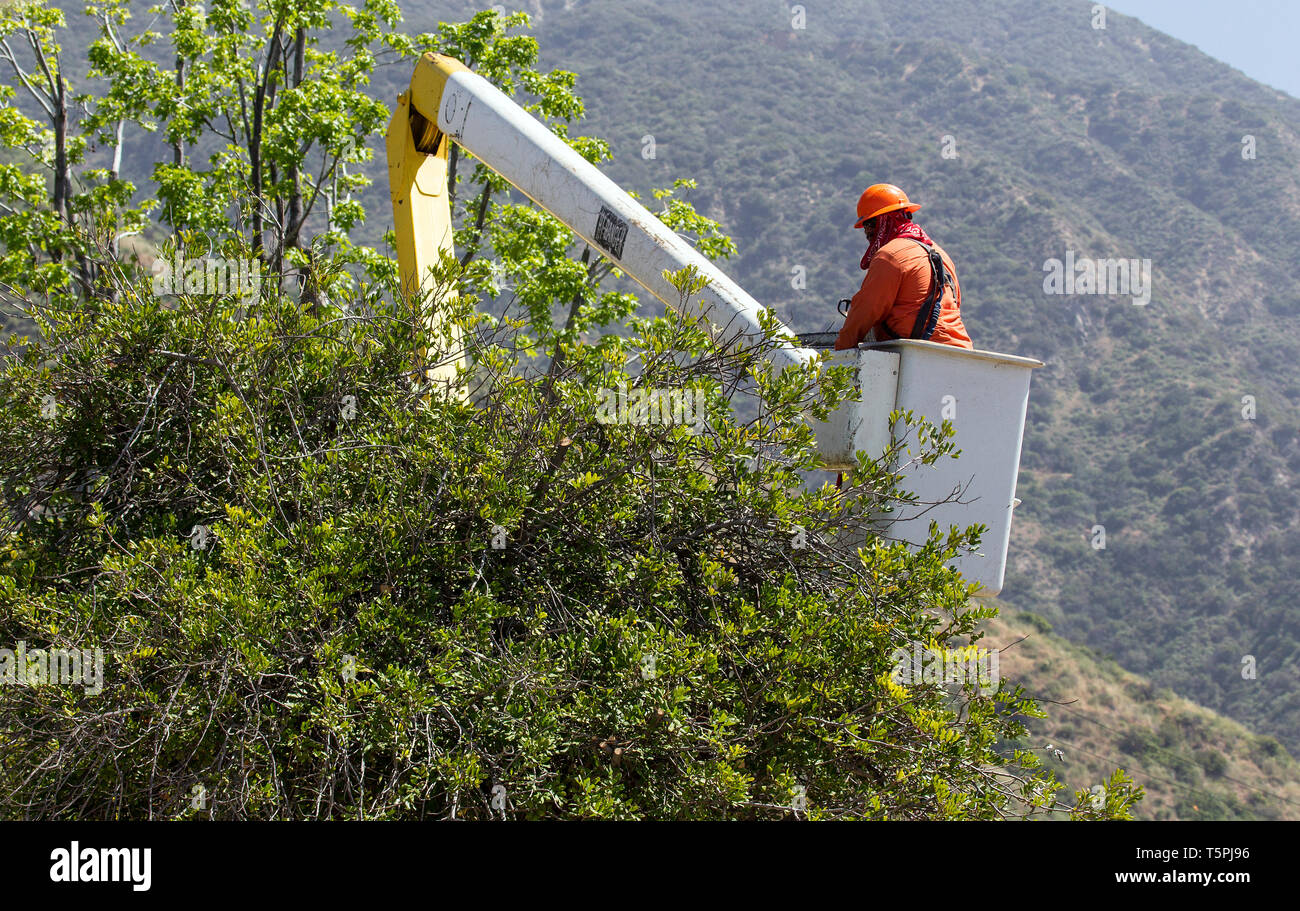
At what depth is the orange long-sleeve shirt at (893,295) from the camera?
485 cm

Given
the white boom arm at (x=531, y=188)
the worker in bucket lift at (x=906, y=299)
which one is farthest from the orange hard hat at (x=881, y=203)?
the white boom arm at (x=531, y=188)

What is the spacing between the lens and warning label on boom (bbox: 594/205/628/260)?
5375 mm

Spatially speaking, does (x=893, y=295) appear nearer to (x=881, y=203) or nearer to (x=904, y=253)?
(x=904, y=253)

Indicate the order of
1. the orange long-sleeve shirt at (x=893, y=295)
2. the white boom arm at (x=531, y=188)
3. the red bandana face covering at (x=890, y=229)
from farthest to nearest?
the red bandana face covering at (x=890, y=229)
the white boom arm at (x=531, y=188)
the orange long-sleeve shirt at (x=893, y=295)

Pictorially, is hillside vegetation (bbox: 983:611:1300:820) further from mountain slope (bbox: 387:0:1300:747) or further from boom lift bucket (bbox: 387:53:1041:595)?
boom lift bucket (bbox: 387:53:1041:595)

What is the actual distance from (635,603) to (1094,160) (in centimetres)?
12777

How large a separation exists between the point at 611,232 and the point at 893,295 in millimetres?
1364

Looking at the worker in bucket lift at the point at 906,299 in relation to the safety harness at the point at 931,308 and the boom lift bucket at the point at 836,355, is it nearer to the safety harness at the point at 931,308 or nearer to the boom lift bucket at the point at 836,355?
the safety harness at the point at 931,308

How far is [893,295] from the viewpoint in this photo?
486 cm

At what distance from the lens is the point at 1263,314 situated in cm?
9906

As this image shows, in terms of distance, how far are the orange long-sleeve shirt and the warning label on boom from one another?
1140 mm

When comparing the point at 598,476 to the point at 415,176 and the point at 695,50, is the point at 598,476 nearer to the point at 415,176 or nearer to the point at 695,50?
the point at 415,176

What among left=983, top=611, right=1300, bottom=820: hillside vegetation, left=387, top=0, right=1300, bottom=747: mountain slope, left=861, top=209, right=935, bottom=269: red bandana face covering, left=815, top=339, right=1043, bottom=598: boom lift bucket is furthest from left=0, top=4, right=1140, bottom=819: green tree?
left=983, top=611, right=1300, bottom=820: hillside vegetation

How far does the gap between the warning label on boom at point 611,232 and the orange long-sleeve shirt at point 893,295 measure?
114cm
